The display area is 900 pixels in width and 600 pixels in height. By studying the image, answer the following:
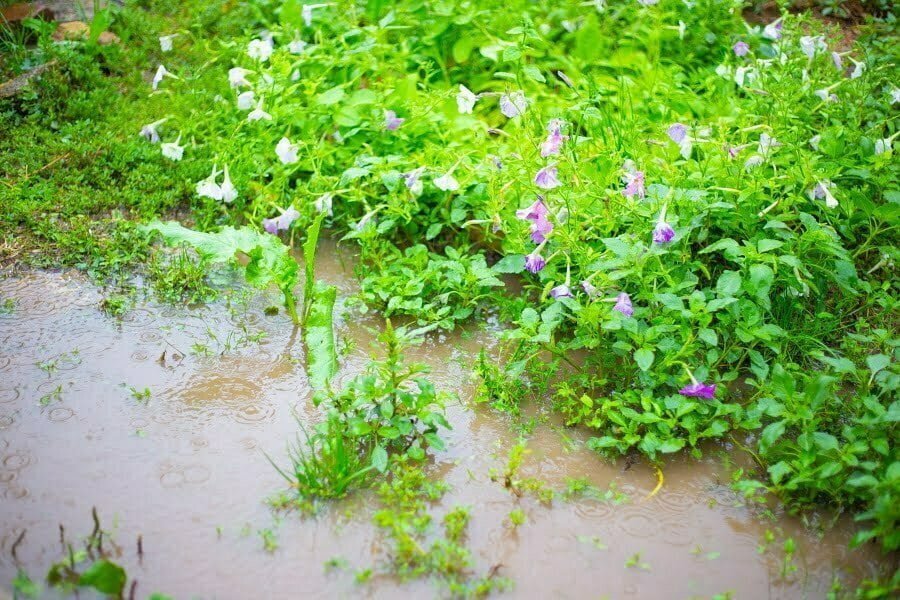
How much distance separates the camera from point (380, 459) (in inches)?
102

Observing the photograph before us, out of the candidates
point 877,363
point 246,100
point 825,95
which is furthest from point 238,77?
point 877,363

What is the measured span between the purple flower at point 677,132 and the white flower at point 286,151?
1.71 meters

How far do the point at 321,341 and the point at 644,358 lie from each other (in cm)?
121

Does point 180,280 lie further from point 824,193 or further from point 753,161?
point 824,193

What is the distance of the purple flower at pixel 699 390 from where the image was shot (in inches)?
109

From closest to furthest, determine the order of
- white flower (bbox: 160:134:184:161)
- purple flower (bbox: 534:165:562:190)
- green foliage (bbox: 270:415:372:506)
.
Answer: green foliage (bbox: 270:415:372:506) < purple flower (bbox: 534:165:562:190) < white flower (bbox: 160:134:184:161)

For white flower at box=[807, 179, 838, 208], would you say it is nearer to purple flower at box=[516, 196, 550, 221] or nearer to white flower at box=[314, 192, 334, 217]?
purple flower at box=[516, 196, 550, 221]

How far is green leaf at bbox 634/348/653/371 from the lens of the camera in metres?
2.75

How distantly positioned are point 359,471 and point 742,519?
1.24 m

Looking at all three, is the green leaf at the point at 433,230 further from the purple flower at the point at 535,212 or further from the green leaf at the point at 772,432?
the green leaf at the point at 772,432

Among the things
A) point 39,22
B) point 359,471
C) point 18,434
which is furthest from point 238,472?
point 39,22

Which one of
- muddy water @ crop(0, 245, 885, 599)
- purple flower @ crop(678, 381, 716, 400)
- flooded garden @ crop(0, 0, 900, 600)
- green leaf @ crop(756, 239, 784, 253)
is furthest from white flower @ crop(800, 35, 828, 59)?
muddy water @ crop(0, 245, 885, 599)

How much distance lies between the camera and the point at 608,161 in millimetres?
3494

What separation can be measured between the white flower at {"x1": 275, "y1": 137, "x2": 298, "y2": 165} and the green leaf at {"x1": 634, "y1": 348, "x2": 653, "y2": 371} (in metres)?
1.91
